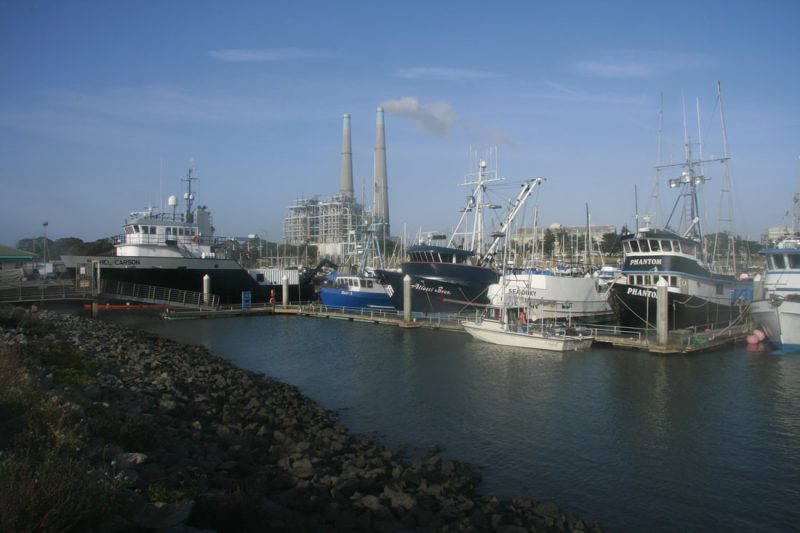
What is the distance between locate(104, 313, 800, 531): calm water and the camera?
11328mm

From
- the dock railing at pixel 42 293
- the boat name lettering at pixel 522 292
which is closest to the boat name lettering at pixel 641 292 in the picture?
the boat name lettering at pixel 522 292

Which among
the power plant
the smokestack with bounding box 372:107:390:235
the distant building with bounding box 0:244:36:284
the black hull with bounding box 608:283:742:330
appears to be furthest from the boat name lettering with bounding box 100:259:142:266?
the smokestack with bounding box 372:107:390:235

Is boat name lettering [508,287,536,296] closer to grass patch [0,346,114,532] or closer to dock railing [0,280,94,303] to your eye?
grass patch [0,346,114,532]

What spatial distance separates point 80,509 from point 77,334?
20.2m

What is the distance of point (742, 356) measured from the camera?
82.0 feet

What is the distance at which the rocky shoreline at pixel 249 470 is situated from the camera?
704 centimetres

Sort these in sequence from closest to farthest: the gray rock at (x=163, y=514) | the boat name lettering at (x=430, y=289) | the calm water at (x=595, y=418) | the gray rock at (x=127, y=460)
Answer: the gray rock at (x=163, y=514), the gray rock at (x=127, y=460), the calm water at (x=595, y=418), the boat name lettering at (x=430, y=289)

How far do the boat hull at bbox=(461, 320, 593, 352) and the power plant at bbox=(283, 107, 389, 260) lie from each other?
71024 millimetres

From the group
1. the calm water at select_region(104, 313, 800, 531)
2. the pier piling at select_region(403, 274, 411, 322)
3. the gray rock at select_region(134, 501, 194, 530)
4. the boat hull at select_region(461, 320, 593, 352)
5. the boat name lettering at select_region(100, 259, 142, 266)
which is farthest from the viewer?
the boat name lettering at select_region(100, 259, 142, 266)

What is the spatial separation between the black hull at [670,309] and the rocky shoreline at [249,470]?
69.7ft

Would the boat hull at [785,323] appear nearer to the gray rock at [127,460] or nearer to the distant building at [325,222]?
the gray rock at [127,460]

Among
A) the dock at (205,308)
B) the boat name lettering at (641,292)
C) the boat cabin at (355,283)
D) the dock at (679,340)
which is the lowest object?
the dock at (679,340)

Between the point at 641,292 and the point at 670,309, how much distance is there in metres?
1.73

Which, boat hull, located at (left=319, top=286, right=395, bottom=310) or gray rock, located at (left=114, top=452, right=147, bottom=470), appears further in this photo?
boat hull, located at (left=319, top=286, right=395, bottom=310)
